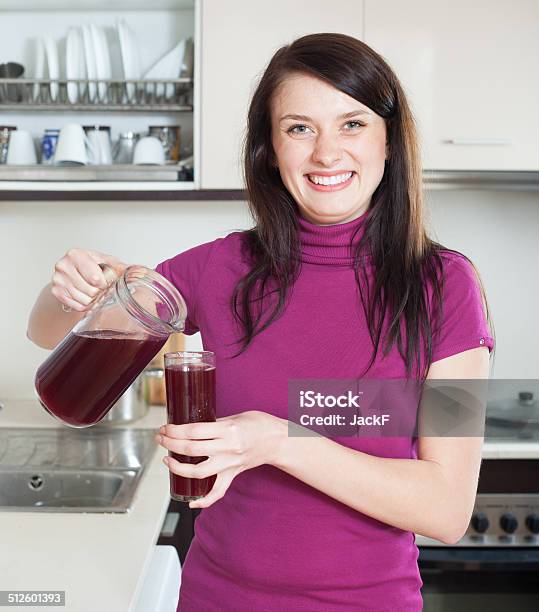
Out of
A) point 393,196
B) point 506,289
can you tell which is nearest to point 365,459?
point 393,196

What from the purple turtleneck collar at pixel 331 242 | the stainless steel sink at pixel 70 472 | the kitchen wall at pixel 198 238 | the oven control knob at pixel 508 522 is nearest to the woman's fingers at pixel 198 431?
the purple turtleneck collar at pixel 331 242

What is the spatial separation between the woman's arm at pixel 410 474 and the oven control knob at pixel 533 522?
3.37 feet

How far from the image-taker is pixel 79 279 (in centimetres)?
95

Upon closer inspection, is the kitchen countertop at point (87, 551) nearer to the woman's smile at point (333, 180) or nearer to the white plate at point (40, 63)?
the woman's smile at point (333, 180)

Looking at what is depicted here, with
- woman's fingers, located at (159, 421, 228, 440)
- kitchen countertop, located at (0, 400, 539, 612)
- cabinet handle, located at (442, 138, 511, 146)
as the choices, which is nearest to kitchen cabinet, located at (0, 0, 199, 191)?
cabinet handle, located at (442, 138, 511, 146)

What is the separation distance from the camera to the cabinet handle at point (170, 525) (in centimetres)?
175

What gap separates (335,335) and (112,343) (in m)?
0.32

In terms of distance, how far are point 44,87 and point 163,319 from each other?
1483 mm

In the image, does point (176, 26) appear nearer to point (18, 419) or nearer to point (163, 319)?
point (18, 419)

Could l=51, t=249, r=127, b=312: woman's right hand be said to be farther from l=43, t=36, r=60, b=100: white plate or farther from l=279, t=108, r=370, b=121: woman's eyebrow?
l=43, t=36, r=60, b=100: white plate

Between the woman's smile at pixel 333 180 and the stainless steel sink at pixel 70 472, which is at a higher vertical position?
the woman's smile at pixel 333 180

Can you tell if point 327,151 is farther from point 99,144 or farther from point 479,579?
point 479,579

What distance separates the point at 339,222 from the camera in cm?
112

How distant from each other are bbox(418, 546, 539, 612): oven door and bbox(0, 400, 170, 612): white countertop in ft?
2.53
